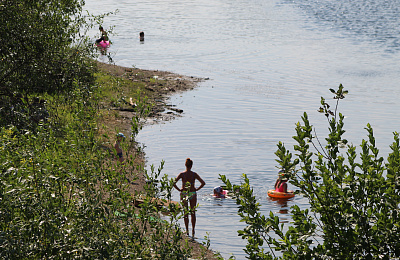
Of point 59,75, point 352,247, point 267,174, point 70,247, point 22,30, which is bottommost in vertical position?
point 267,174

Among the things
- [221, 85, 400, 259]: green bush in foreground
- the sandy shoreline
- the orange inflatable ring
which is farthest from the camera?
the sandy shoreline

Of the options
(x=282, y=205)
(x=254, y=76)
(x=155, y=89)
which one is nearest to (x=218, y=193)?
(x=282, y=205)

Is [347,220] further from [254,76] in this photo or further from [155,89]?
[254,76]

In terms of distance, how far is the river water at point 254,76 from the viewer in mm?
21125

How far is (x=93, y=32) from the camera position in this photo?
195 feet

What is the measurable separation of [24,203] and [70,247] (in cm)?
96

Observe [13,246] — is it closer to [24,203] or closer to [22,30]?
[24,203]

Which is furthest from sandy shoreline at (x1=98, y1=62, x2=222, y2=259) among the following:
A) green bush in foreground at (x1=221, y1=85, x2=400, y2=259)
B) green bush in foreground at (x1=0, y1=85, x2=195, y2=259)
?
green bush in foreground at (x1=221, y1=85, x2=400, y2=259)

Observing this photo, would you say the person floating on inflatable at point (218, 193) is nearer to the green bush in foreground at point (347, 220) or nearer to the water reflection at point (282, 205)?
the water reflection at point (282, 205)

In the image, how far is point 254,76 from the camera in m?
38.3

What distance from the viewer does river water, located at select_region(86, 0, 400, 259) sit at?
21.1 m

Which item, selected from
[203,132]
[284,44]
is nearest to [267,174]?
[203,132]

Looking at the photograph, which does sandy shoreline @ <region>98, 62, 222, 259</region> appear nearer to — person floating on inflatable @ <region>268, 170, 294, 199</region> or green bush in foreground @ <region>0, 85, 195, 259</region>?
person floating on inflatable @ <region>268, 170, 294, 199</region>

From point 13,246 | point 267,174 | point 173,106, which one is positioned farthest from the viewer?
point 173,106
